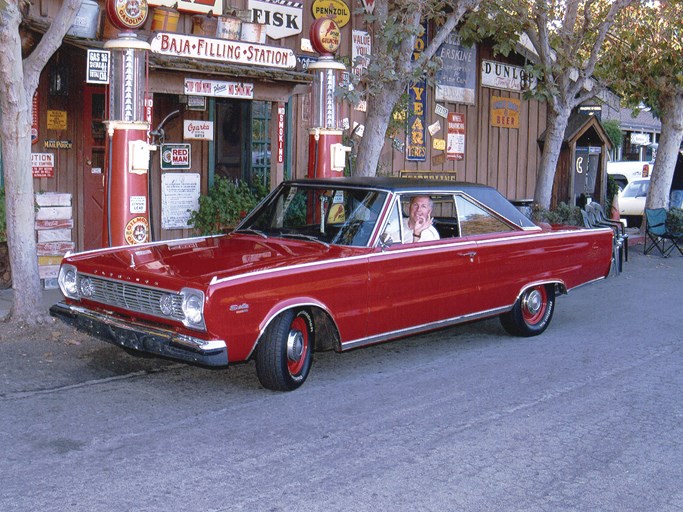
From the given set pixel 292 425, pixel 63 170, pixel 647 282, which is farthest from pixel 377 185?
pixel 647 282

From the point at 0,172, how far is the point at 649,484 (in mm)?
8095

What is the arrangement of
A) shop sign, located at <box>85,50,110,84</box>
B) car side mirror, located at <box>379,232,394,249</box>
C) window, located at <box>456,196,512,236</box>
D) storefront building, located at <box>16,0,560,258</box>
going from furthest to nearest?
storefront building, located at <box>16,0,560,258</box> → shop sign, located at <box>85,50,110,84</box> → window, located at <box>456,196,512,236</box> → car side mirror, located at <box>379,232,394,249</box>

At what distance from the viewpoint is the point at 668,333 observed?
8852mm

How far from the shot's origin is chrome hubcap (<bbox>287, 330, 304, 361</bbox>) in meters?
6.38

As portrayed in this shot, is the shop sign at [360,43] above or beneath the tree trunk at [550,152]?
above

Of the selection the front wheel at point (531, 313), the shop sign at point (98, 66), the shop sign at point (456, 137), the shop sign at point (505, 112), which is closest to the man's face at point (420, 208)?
the front wheel at point (531, 313)

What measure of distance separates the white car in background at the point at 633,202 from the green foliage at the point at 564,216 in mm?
6461

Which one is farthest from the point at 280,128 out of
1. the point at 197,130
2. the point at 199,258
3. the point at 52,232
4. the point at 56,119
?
the point at 199,258

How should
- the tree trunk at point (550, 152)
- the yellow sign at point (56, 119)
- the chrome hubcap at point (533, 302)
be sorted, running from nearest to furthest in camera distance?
the chrome hubcap at point (533, 302), the yellow sign at point (56, 119), the tree trunk at point (550, 152)

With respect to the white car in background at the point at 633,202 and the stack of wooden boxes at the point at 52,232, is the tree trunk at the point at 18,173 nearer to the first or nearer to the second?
the stack of wooden boxes at the point at 52,232

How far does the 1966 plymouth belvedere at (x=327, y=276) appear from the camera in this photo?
5.95 m

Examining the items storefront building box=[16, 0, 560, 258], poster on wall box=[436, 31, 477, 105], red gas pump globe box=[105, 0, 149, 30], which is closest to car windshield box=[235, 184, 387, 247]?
storefront building box=[16, 0, 560, 258]

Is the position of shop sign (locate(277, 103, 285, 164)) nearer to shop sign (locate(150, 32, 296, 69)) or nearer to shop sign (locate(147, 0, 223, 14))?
shop sign (locate(150, 32, 296, 69))

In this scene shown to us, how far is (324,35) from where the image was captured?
10438 mm
